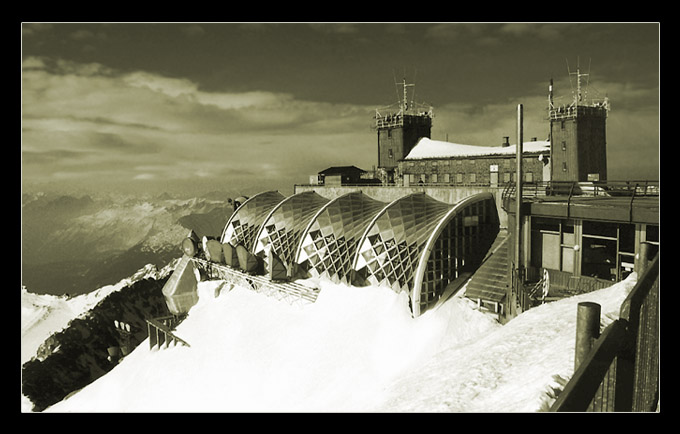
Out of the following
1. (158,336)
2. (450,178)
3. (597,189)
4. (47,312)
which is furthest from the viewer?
(450,178)

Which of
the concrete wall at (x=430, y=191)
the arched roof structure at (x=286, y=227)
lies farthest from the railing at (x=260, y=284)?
the concrete wall at (x=430, y=191)

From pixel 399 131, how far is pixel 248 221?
16.3 metres

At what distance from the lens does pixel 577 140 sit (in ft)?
105

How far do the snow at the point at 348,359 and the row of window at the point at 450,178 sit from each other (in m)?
16.8

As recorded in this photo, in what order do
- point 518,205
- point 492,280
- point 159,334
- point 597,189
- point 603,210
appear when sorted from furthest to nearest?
point 159,334, point 597,189, point 492,280, point 518,205, point 603,210

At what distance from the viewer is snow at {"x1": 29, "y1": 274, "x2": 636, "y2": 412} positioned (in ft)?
26.1

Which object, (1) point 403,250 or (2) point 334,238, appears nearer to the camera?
(1) point 403,250

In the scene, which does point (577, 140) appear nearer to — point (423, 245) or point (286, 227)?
point (423, 245)

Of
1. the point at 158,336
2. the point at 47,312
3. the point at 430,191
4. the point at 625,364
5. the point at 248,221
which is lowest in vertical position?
the point at 47,312

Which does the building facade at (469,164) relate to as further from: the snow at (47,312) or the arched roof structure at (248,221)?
the snow at (47,312)

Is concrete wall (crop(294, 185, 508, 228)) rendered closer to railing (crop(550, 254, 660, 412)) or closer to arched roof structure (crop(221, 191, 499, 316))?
arched roof structure (crop(221, 191, 499, 316))

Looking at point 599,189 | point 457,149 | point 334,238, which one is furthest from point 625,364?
point 457,149

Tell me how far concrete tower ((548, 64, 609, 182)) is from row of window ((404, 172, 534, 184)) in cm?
293

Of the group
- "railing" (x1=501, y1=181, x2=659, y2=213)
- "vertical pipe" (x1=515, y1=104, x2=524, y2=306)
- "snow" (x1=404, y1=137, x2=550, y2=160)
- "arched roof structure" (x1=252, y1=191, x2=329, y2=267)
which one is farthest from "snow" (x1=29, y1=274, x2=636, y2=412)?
"snow" (x1=404, y1=137, x2=550, y2=160)
